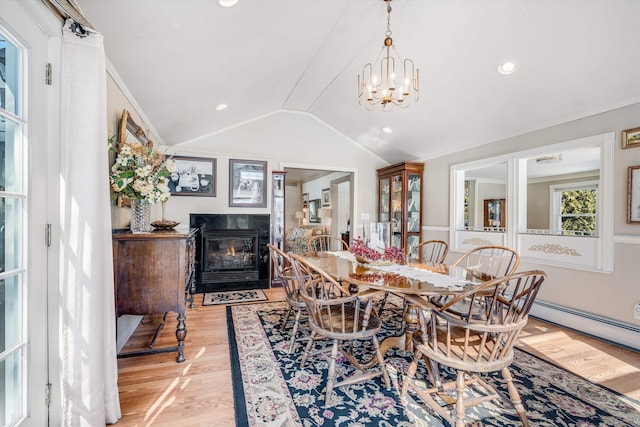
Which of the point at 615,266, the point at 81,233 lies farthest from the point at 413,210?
the point at 81,233

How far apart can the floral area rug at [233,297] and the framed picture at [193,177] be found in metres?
1.58

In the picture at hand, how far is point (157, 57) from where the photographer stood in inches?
88.4

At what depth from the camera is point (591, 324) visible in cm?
293

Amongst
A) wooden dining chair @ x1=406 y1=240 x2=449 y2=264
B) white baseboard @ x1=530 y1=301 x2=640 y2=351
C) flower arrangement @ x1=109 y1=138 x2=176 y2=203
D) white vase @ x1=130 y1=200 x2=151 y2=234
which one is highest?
flower arrangement @ x1=109 y1=138 x2=176 y2=203

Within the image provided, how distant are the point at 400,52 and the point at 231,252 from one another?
371 cm

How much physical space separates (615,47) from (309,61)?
8.97 ft

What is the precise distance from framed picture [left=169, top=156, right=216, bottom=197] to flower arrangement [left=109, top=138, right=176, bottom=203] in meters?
2.28

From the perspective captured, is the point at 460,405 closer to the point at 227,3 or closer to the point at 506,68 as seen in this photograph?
the point at 227,3

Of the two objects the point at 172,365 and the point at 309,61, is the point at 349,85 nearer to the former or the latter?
the point at 309,61

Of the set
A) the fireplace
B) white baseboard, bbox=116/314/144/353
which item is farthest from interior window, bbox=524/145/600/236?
white baseboard, bbox=116/314/144/353

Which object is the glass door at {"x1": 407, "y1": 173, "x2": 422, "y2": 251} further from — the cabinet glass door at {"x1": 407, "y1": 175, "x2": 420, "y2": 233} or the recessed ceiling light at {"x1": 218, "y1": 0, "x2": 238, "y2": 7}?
the recessed ceiling light at {"x1": 218, "y1": 0, "x2": 238, "y2": 7}

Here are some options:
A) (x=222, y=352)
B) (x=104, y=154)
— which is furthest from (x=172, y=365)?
(x=104, y=154)

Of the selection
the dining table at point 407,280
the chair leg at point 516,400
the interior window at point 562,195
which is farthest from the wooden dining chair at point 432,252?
the interior window at point 562,195

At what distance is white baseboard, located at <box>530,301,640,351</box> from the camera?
266cm
